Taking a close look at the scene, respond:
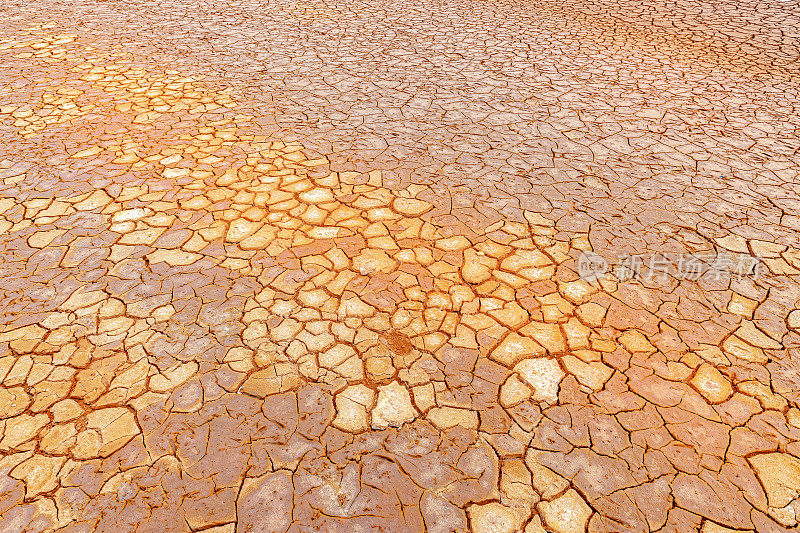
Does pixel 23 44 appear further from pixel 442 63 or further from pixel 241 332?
pixel 241 332

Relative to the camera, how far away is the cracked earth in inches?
80.0

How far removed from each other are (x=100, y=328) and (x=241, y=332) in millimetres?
768

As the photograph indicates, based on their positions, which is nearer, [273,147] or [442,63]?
[273,147]

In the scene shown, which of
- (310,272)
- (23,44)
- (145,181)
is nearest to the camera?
(310,272)

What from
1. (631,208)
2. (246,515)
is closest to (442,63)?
(631,208)

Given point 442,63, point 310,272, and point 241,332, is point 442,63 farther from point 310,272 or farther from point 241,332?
point 241,332

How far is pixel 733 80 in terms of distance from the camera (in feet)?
18.7

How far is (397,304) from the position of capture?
2912 mm

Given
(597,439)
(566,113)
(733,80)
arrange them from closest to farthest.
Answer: (597,439)
(566,113)
(733,80)

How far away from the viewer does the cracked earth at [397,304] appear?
2.03 metres

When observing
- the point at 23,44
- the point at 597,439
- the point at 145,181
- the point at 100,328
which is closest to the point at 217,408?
the point at 100,328

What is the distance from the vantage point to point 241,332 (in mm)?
2727

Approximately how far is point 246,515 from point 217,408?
1.83 feet

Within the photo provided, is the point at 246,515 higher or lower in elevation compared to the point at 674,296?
lower
